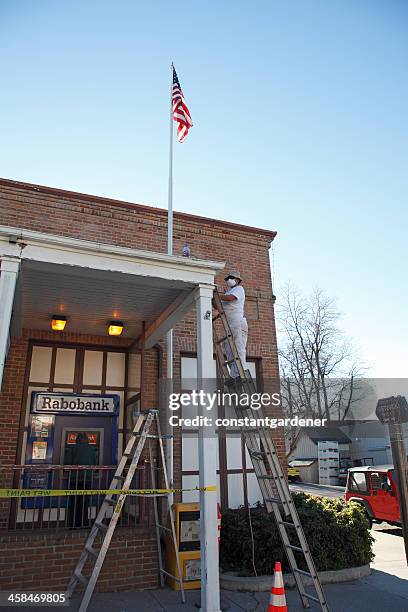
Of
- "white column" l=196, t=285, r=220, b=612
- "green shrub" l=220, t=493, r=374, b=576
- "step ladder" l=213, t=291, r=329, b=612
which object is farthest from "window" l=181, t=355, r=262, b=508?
"white column" l=196, t=285, r=220, b=612

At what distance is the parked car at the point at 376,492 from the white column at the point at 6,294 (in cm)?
1092

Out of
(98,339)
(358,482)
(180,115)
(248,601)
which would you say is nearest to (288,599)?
(248,601)

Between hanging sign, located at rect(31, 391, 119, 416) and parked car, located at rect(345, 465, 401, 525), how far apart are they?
820 cm

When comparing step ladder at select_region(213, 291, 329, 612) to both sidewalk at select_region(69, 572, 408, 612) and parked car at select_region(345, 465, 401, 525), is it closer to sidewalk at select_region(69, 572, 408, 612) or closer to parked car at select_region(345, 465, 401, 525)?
sidewalk at select_region(69, 572, 408, 612)

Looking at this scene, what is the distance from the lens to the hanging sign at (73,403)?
7.74 m

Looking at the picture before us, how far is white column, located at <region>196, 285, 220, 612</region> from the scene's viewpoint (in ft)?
15.5

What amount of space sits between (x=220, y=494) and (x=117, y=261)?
16.9 ft

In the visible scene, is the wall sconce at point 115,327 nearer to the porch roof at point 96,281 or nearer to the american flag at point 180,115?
the porch roof at point 96,281

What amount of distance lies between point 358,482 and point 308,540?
7355 millimetres

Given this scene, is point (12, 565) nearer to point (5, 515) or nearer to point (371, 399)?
point (5, 515)

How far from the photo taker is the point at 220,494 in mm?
8086

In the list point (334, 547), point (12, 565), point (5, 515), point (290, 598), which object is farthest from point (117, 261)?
point (334, 547)

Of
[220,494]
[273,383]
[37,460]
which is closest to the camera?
[37,460]

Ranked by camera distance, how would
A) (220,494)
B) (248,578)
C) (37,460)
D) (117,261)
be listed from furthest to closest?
1. (220,494)
2. (37,460)
3. (248,578)
4. (117,261)
